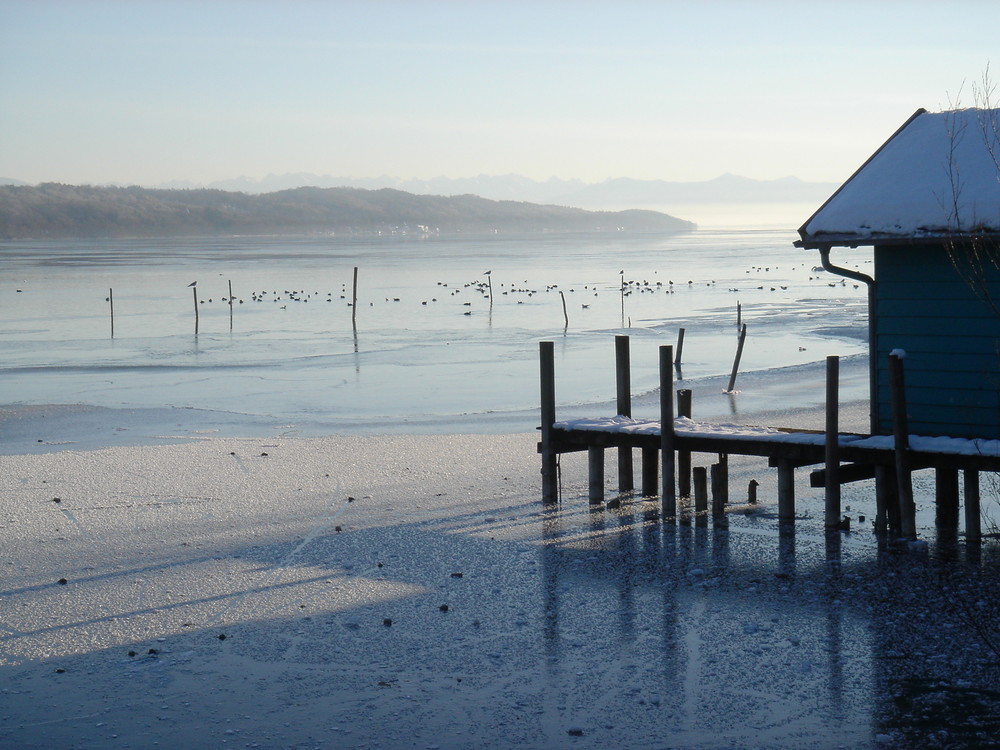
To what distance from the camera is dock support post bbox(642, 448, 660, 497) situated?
14.3 metres

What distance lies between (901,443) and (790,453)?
1.29m

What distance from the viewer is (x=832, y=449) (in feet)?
39.6

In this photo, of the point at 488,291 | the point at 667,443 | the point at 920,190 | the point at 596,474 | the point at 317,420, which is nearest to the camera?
the point at 920,190

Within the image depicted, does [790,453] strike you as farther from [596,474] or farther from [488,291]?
[488,291]

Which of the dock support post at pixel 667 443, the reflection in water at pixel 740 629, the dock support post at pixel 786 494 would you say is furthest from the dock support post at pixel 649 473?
the dock support post at pixel 786 494

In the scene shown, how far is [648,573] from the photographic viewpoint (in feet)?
36.1

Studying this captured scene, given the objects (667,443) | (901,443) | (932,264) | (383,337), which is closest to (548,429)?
(667,443)

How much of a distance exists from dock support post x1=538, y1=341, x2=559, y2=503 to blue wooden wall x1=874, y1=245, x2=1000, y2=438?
394 cm

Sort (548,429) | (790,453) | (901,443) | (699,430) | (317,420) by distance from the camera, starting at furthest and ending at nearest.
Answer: (317,420) < (548,429) < (699,430) < (790,453) < (901,443)

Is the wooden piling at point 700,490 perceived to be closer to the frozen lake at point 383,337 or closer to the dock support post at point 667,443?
the dock support post at point 667,443

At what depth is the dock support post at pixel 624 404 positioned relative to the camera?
1489 cm

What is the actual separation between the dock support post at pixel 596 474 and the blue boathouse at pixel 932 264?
325cm

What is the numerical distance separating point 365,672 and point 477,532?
4413mm

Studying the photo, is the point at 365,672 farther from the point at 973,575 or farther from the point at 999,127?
the point at 999,127
